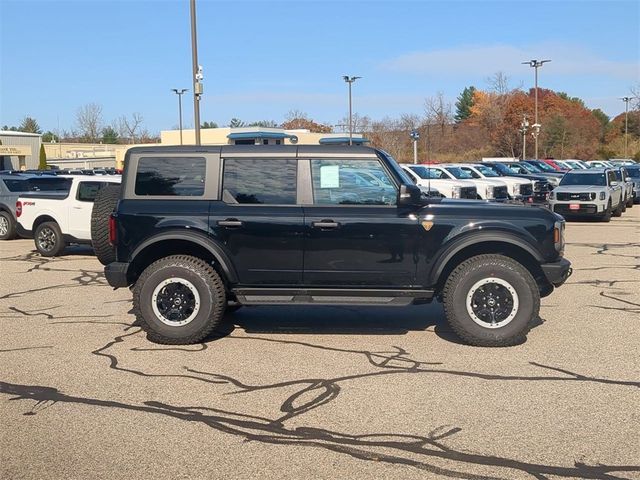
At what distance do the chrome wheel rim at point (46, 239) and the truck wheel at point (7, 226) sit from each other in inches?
140

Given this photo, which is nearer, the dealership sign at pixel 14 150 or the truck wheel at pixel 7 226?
the truck wheel at pixel 7 226

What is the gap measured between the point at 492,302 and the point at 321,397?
2440mm

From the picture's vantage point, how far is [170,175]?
24.9ft

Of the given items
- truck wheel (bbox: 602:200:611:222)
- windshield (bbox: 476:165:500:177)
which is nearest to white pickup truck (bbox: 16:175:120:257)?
truck wheel (bbox: 602:200:611:222)

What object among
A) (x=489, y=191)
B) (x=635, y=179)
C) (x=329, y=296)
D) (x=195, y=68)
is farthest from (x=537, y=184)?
(x=329, y=296)

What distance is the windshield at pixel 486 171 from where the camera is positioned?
94.2ft

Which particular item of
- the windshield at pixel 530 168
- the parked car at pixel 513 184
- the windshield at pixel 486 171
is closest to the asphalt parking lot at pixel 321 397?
the parked car at pixel 513 184

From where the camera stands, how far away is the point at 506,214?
24.0ft

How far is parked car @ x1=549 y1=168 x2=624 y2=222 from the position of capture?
72.0 ft

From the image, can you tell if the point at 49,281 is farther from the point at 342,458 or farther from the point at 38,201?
the point at 342,458

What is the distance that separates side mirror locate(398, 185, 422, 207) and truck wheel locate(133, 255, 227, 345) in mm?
2086

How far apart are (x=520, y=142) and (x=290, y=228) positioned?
7113 cm

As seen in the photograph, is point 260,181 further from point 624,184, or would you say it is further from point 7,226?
point 624,184

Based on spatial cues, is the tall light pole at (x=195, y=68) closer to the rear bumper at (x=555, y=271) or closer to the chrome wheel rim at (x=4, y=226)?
the chrome wheel rim at (x=4, y=226)
